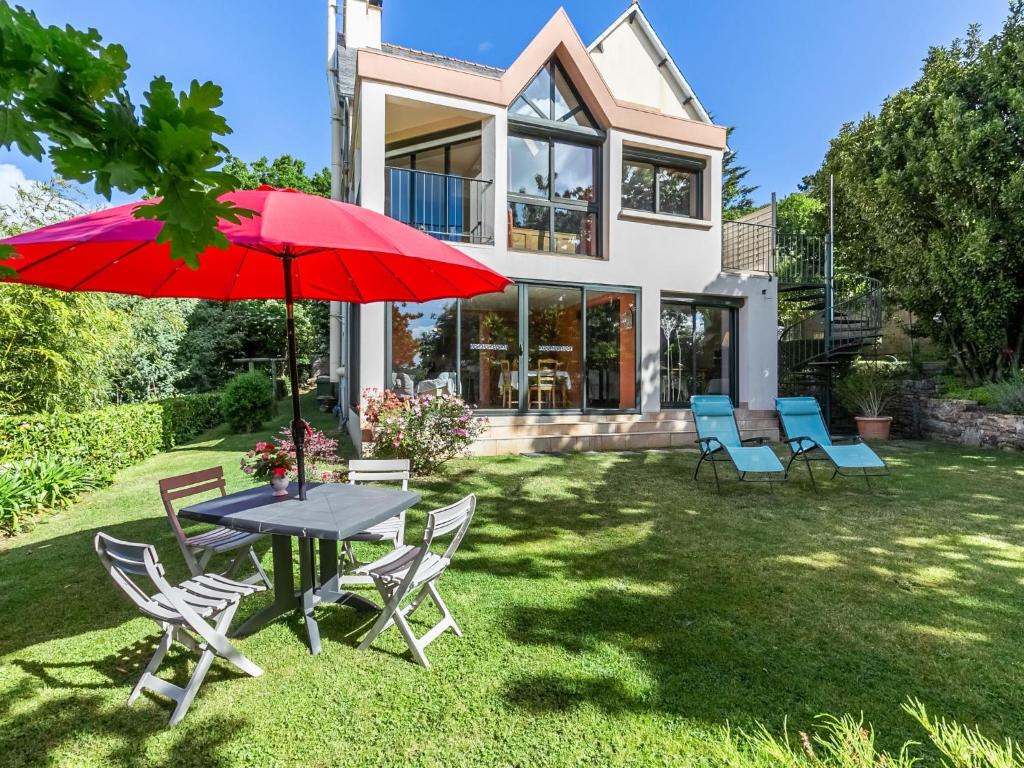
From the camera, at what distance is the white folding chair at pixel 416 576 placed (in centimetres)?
284

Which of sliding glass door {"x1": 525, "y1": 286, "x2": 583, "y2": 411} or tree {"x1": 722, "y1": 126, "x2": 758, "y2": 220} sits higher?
tree {"x1": 722, "y1": 126, "x2": 758, "y2": 220}

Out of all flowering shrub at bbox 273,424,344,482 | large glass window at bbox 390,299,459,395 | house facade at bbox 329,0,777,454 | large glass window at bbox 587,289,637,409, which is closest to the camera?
flowering shrub at bbox 273,424,344,482

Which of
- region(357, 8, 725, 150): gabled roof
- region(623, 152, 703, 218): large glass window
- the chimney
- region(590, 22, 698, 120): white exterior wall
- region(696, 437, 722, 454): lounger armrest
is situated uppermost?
the chimney

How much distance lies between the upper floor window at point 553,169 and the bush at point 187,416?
816 cm

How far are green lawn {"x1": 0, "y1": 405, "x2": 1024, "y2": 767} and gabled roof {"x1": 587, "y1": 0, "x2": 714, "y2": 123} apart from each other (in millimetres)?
11051

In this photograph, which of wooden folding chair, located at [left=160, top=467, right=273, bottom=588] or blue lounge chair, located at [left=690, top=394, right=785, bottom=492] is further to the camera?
blue lounge chair, located at [left=690, top=394, right=785, bottom=492]

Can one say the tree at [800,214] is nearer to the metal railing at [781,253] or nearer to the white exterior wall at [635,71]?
the metal railing at [781,253]

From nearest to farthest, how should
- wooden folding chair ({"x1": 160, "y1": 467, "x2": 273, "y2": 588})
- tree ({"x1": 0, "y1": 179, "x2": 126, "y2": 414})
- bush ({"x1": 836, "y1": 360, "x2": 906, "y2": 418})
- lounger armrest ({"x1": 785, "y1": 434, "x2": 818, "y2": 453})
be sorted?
wooden folding chair ({"x1": 160, "y1": 467, "x2": 273, "y2": 588}) → tree ({"x1": 0, "y1": 179, "x2": 126, "y2": 414}) → lounger armrest ({"x1": 785, "y1": 434, "x2": 818, "y2": 453}) → bush ({"x1": 836, "y1": 360, "x2": 906, "y2": 418})

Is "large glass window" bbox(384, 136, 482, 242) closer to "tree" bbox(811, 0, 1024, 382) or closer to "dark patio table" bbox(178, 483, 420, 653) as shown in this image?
"dark patio table" bbox(178, 483, 420, 653)

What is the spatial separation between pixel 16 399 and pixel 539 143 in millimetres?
9710

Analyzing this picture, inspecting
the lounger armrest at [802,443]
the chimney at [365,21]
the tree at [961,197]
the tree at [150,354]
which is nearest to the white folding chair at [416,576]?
the lounger armrest at [802,443]

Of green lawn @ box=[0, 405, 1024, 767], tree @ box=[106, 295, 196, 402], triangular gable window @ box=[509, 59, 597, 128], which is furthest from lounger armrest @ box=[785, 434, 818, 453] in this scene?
tree @ box=[106, 295, 196, 402]

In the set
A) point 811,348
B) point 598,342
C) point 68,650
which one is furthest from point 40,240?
point 811,348

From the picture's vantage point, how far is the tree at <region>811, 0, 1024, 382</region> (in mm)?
11492
